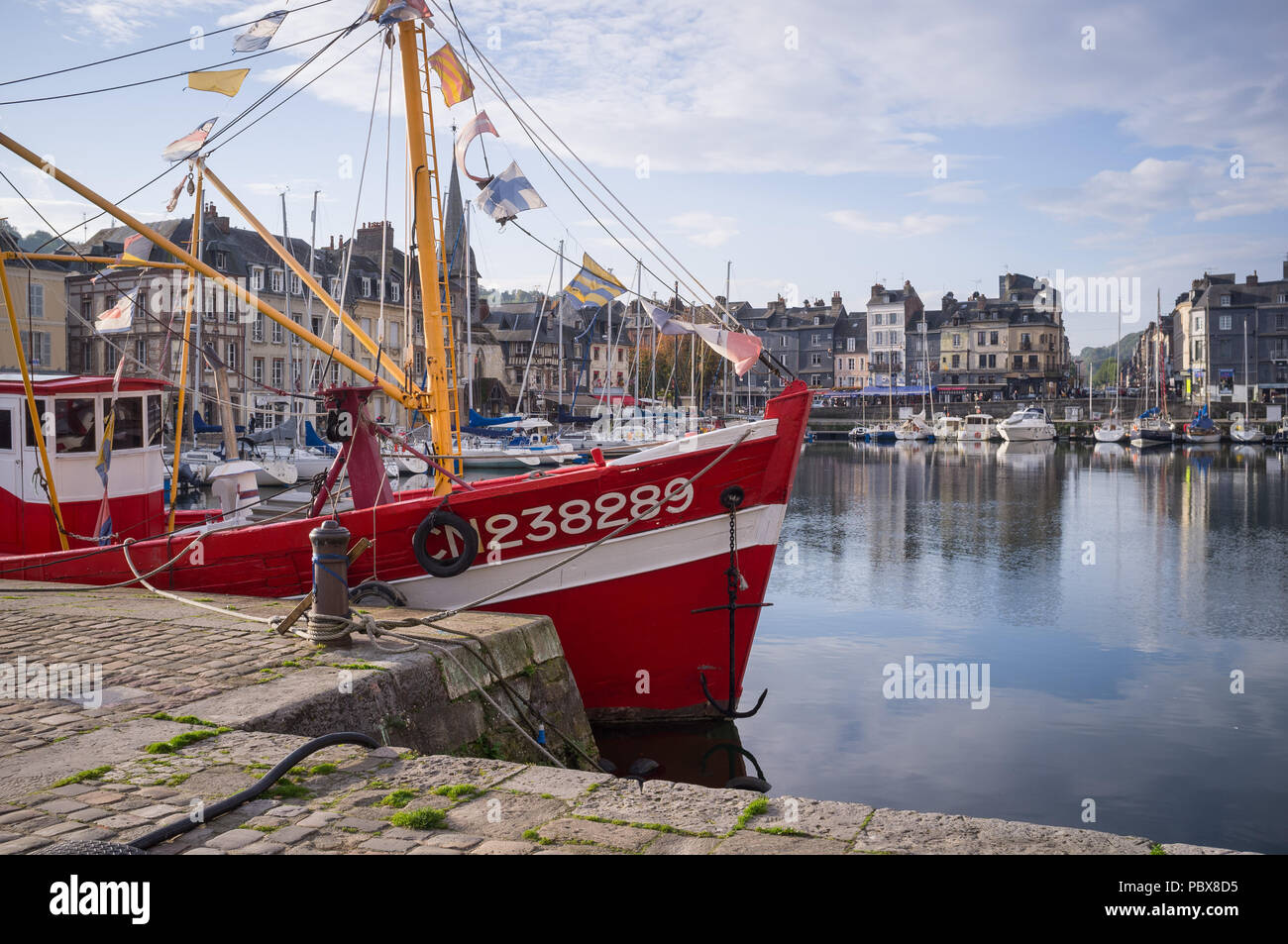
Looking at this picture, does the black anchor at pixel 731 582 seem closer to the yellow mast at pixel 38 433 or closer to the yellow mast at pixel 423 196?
the yellow mast at pixel 423 196

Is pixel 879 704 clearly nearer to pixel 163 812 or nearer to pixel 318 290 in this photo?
pixel 318 290

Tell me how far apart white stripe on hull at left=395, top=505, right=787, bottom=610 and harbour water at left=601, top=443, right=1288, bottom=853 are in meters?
1.76

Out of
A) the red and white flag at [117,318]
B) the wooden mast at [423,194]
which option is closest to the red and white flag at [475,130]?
the wooden mast at [423,194]

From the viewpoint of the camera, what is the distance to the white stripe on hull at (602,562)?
9.92 meters

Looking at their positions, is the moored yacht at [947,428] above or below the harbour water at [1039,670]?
above

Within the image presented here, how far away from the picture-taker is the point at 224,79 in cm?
1122

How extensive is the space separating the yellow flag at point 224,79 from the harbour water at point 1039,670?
7955mm

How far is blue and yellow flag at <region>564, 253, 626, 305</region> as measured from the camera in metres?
14.5

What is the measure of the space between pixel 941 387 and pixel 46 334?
81.4 meters

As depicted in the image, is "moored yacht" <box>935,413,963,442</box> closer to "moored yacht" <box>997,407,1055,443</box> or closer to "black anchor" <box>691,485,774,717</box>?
"moored yacht" <box>997,407,1055,443</box>

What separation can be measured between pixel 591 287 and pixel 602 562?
24.1ft

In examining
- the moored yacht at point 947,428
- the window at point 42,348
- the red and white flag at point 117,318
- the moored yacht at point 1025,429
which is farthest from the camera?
the moored yacht at point 947,428

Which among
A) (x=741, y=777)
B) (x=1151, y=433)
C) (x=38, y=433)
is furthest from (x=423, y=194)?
(x=1151, y=433)
